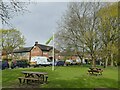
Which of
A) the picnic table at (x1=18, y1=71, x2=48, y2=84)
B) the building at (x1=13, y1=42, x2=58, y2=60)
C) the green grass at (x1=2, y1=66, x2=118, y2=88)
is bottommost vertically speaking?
the green grass at (x1=2, y1=66, x2=118, y2=88)

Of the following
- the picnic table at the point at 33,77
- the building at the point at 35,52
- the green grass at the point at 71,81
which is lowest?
the green grass at the point at 71,81

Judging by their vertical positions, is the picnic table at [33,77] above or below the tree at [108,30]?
below

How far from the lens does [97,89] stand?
1474 cm

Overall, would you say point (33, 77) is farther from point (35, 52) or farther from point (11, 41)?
point (35, 52)

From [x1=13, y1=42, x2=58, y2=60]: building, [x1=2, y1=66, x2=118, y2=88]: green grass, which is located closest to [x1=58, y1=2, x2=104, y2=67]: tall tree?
[x1=2, y1=66, x2=118, y2=88]: green grass

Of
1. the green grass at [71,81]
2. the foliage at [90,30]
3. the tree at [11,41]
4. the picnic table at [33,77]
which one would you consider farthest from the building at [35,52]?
the picnic table at [33,77]

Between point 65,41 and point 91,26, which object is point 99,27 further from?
point 65,41

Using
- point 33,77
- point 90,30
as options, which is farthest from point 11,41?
point 33,77

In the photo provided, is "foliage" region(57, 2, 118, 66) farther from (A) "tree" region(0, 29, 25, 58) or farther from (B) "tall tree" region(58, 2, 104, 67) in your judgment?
(A) "tree" region(0, 29, 25, 58)

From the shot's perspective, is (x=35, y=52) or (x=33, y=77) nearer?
(x=33, y=77)

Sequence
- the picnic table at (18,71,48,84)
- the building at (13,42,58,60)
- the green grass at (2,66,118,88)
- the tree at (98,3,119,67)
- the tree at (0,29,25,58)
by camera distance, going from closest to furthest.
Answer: the green grass at (2,66,118,88) < the picnic table at (18,71,48,84) < the tree at (98,3,119,67) < the tree at (0,29,25,58) < the building at (13,42,58,60)

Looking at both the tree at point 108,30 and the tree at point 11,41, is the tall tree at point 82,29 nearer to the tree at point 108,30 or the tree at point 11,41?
the tree at point 108,30

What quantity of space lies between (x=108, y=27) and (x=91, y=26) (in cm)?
325

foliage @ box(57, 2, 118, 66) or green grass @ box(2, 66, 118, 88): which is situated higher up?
foliage @ box(57, 2, 118, 66)
